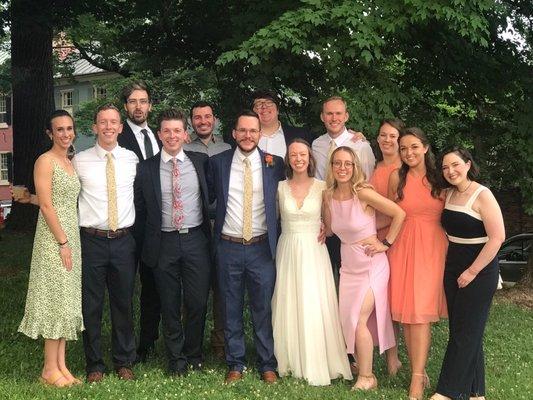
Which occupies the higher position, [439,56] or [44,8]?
[44,8]

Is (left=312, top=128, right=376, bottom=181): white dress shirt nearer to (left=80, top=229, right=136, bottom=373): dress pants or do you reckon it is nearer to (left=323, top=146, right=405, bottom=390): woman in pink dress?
(left=323, top=146, right=405, bottom=390): woman in pink dress

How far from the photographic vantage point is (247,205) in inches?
241

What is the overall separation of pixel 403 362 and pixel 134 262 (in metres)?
2.96

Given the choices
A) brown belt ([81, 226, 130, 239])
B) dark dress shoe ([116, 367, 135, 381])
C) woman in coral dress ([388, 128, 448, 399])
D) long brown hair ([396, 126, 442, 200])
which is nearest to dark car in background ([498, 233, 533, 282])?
woman in coral dress ([388, 128, 448, 399])

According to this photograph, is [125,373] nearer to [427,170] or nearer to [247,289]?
[247,289]

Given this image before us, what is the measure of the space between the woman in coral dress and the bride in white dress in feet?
2.03

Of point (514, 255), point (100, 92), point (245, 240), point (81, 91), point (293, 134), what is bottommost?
point (514, 255)

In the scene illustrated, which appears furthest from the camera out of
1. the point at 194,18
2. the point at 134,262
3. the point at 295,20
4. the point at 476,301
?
the point at 194,18

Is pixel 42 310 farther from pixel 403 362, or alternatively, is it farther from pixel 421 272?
pixel 403 362

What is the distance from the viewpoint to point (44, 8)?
1139cm

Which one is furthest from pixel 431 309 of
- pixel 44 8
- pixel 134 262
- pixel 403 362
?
pixel 44 8

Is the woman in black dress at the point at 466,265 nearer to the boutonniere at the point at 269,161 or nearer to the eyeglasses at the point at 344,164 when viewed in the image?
the eyeglasses at the point at 344,164

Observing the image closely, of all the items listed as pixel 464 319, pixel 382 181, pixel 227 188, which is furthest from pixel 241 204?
pixel 464 319

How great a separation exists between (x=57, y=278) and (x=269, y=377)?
1943 millimetres
